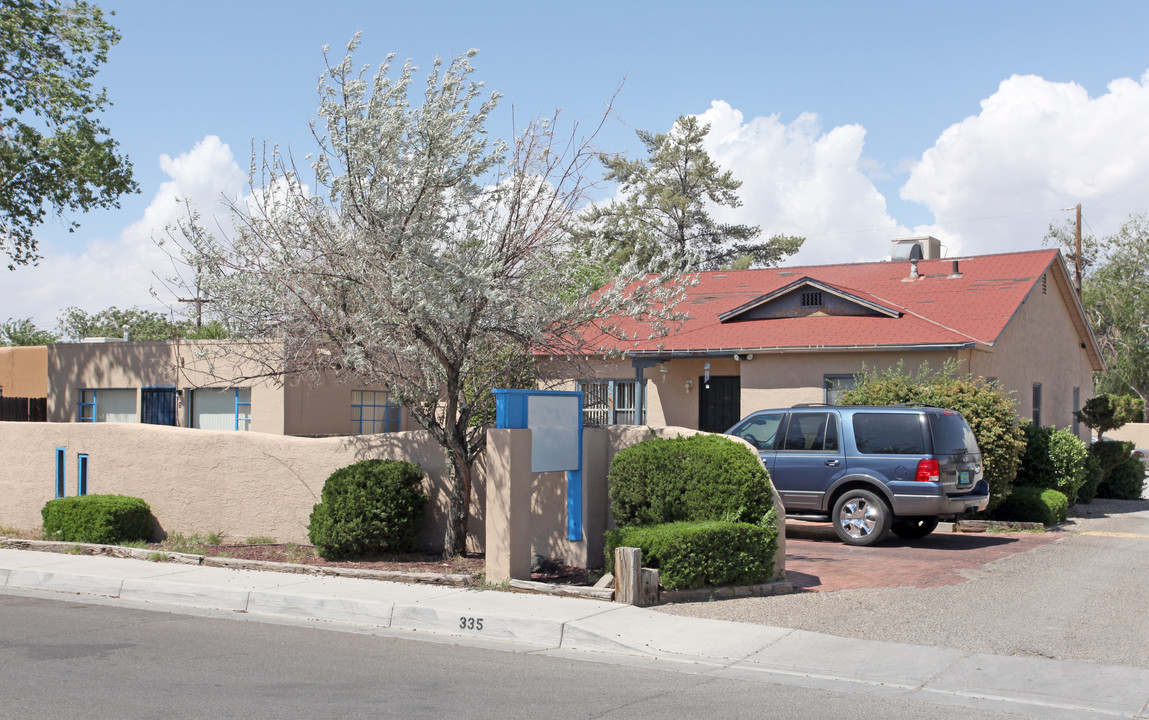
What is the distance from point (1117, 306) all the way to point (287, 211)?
43631 mm

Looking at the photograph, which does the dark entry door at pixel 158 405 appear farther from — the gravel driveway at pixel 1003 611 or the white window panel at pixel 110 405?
the gravel driveway at pixel 1003 611

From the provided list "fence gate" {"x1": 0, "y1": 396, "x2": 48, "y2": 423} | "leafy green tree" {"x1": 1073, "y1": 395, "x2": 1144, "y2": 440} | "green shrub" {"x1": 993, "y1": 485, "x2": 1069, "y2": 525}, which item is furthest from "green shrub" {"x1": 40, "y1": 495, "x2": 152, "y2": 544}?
"leafy green tree" {"x1": 1073, "y1": 395, "x2": 1144, "y2": 440}

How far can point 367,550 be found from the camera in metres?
12.2

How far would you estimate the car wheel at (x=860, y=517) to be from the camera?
45.2 ft

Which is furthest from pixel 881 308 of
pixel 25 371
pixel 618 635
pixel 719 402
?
pixel 25 371

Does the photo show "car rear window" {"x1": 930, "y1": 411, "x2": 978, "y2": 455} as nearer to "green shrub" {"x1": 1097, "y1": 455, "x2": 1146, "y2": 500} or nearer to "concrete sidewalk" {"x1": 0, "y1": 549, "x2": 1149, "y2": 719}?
"concrete sidewalk" {"x1": 0, "y1": 549, "x2": 1149, "y2": 719}

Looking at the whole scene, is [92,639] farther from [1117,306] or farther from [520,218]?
[1117,306]

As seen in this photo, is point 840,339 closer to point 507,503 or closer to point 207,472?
point 507,503

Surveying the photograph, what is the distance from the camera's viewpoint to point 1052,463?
17828 mm

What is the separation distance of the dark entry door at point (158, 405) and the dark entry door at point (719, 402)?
11657 millimetres

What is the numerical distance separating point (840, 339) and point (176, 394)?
1419 centimetres

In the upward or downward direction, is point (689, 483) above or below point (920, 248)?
below

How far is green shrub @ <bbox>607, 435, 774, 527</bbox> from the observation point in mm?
10758

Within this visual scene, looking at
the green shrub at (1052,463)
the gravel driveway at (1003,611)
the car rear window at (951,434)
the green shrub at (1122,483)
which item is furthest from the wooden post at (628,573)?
the green shrub at (1122,483)
